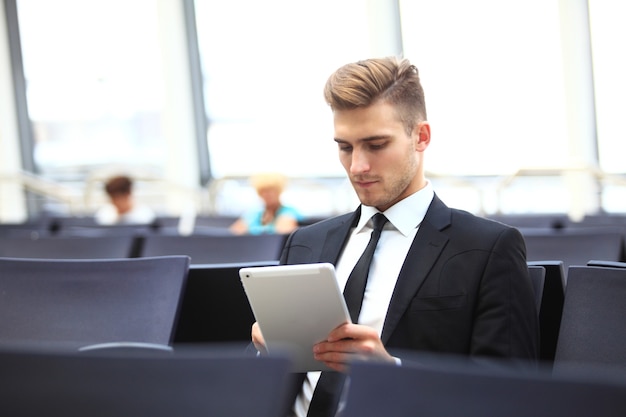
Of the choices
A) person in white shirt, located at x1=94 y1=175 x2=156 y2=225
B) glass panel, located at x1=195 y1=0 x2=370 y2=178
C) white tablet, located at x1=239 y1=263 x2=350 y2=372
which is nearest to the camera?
white tablet, located at x1=239 y1=263 x2=350 y2=372

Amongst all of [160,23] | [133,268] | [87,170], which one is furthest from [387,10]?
[133,268]

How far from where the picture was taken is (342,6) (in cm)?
815

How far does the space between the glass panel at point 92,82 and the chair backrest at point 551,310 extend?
7191 mm

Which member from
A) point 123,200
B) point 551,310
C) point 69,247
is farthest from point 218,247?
point 123,200

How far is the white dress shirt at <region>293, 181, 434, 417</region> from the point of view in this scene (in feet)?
6.56

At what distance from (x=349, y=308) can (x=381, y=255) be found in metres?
0.15

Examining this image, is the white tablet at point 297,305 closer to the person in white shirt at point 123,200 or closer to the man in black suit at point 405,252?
the man in black suit at point 405,252

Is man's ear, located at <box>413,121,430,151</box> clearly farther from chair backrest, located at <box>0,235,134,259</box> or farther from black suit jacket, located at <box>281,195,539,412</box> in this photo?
chair backrest, located at <box>0,235,134,259</box>

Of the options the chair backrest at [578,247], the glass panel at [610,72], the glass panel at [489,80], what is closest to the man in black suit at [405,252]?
the chair backrest at [578,247]

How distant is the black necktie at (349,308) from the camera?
1.93 metres

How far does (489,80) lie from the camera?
7.47 m

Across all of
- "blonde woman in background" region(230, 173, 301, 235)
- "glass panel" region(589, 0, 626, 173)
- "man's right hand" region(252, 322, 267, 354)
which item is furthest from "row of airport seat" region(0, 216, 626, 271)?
"glass panel" region(589, 0, 626, 173)

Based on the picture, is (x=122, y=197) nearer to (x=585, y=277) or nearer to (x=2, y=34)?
(x=2, y=34)

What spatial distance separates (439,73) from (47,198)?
4.75m
